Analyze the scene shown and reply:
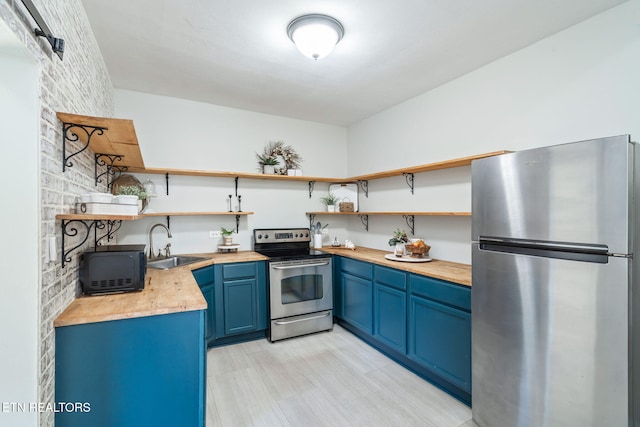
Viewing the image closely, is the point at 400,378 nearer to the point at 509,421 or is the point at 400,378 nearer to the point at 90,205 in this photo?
the point at 509,421

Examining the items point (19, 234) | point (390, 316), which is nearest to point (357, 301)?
point (390, 316)

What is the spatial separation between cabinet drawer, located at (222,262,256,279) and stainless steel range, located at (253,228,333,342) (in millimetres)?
203

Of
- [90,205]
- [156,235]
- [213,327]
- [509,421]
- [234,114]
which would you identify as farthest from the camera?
[234,114]

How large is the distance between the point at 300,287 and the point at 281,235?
2.57 feet

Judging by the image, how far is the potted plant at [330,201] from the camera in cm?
413

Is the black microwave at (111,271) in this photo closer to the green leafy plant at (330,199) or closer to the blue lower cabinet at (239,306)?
the blue lower cabinet at (239,306)

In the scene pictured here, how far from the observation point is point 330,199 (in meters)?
4.13

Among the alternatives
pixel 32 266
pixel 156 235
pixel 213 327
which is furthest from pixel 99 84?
pixel 213 327

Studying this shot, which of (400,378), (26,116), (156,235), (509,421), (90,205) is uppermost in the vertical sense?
(26,116)

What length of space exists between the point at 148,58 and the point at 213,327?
2533 mm

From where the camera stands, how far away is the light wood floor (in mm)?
2023

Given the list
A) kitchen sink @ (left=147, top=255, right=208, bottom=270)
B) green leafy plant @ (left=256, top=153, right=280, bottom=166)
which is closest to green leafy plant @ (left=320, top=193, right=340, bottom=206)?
green leafy plant @ (left=256, top=153, right=280, bottom=166)

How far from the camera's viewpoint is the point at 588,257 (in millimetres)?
1438

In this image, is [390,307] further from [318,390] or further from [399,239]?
[318,390]
